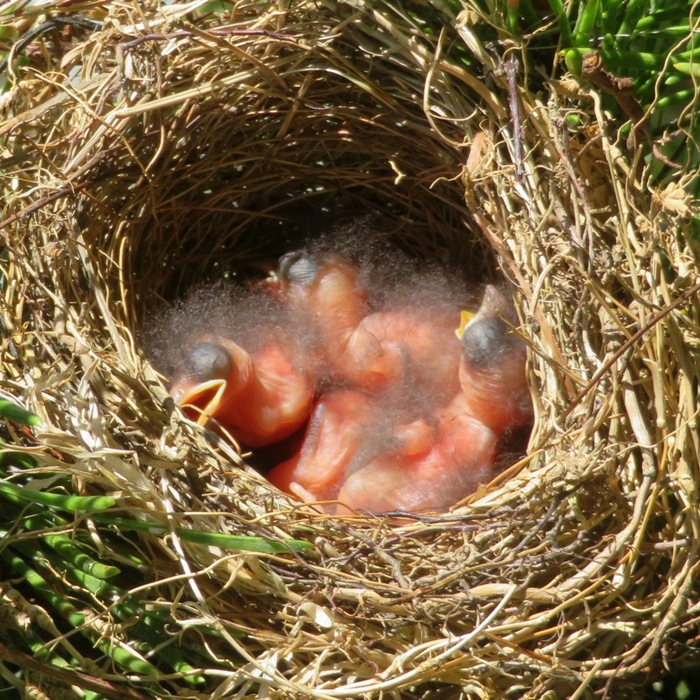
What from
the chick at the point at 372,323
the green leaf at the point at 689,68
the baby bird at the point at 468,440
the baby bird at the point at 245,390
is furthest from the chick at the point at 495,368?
the green leaf at the point at 689,68

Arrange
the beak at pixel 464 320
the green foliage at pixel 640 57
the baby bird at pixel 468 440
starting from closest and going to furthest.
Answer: the green foliage at pixel 640 57 < the baby bird at pixel 468 440 < the beak at pixel 464 320

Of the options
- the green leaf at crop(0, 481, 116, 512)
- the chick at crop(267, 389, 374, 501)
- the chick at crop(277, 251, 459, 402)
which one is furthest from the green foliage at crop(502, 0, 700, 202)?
the green leaf at crop(0, 481, 116, 512)

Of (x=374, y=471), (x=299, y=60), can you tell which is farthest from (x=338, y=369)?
(x=299, y=60)

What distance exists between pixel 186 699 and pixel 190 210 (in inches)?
32.8

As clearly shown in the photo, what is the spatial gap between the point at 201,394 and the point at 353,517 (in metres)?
0.34

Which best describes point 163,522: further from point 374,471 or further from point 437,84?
point 437,84

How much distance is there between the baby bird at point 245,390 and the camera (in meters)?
1.31

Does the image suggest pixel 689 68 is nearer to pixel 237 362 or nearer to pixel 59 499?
pixel 237 362

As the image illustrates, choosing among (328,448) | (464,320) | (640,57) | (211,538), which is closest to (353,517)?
(211,538)

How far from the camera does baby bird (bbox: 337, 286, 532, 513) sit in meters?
1.27

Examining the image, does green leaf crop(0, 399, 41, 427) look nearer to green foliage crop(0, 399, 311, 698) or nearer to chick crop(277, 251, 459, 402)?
green foliage crop(0, 399, 311, 698)

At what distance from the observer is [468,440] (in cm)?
133

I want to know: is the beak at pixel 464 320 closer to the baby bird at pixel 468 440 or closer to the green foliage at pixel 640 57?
the baby bird at pixel 468 440

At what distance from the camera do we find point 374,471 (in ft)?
4.32
